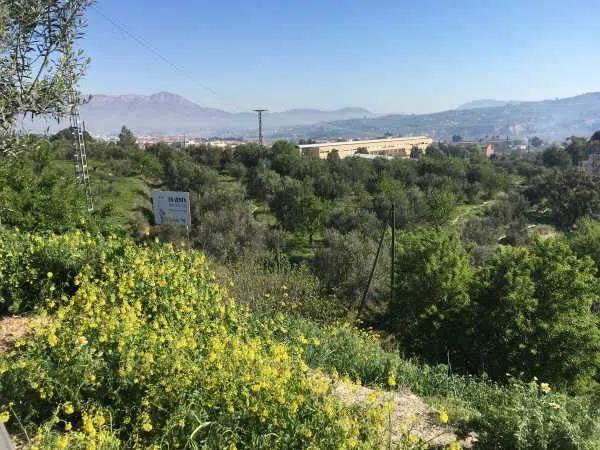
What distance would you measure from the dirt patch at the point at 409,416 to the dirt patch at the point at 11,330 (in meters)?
2.78

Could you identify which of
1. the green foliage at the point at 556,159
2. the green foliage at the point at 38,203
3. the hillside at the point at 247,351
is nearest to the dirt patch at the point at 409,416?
the hillside at the point at 247,351

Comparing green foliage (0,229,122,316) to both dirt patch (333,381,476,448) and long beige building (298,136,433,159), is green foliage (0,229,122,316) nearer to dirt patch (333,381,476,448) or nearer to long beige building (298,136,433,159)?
dirt patch (333,381,476,448)

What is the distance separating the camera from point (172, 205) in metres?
20.8

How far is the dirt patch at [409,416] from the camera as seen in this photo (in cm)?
348

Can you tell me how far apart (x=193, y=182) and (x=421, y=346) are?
27931 millimetres

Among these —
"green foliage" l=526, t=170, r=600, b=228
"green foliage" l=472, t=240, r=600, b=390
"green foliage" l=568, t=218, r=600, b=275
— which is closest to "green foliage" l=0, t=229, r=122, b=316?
"green foliage" l=472, t=240, r=600, b=390

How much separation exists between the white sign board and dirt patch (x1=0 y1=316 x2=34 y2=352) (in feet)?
50.4

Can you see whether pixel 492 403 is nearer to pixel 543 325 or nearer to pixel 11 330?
pixel 11 330

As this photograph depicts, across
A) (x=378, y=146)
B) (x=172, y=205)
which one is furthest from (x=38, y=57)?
(x=378, y=146)

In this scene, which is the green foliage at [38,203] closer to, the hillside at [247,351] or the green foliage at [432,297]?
the hillside at [247,351]

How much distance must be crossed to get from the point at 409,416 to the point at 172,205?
1827 centimetres

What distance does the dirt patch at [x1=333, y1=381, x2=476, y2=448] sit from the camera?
3479 mm

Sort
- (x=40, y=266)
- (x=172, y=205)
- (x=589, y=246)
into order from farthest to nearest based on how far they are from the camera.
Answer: (x=172, y=205) < (x=589, y=246) < (x=40, y=266)

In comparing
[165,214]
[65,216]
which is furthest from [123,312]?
[165,214]
